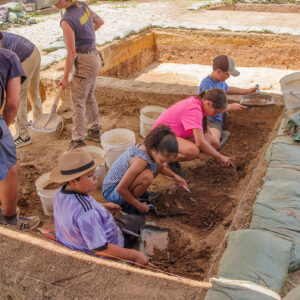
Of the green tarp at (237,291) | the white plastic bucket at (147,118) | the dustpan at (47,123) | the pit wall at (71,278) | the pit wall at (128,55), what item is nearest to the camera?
the green tarp at (237,291)

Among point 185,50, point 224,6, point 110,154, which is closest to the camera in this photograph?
point 110,154

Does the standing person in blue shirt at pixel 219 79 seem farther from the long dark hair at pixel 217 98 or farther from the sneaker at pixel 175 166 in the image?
the long dark hair at pixel 217 98

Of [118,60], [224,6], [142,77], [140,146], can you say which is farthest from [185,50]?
[140,146]

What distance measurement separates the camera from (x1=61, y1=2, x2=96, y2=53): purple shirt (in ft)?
13.0

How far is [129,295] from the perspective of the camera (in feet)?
6.26

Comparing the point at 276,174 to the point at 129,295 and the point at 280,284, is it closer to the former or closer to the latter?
the point at 280,284

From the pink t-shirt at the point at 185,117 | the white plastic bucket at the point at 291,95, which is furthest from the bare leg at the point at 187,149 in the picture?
the white plastic bucket at the point at 291,95

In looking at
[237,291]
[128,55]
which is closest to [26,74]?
[237,291]

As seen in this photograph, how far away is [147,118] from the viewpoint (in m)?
4.60

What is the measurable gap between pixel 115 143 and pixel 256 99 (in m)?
2.08

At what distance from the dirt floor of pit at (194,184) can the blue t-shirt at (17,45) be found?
1.16m

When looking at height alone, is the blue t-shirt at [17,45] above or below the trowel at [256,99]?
above

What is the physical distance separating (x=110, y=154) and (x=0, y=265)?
207 cm

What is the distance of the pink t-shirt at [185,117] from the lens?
3684 mm
